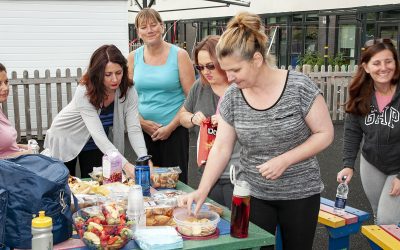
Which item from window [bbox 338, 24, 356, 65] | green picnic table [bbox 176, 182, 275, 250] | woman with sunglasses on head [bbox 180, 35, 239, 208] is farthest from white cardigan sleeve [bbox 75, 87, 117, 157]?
window [bbox 338, 24, 356, 65]

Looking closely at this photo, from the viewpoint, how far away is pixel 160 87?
14.0 ft

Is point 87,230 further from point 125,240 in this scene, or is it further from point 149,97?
point 149,97

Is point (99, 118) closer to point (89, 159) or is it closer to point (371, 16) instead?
point (89, 159)

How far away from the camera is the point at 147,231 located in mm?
2498

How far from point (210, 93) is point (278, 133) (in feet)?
3.36

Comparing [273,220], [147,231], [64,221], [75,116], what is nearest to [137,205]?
[147,231]

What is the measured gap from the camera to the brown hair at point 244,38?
252cm

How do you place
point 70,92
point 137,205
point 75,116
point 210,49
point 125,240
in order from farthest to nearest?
1. point 70,92
2. point 75,116
3. point 210,49
4. point 137,205
5. point 125,240

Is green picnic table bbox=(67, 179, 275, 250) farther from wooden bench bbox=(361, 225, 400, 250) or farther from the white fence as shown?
the white fence

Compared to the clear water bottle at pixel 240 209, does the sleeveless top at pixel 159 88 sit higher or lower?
higher

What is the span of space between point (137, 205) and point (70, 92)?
7.63 meters

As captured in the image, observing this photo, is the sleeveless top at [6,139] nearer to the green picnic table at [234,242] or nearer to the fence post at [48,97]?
the green picnic table at [234,242]

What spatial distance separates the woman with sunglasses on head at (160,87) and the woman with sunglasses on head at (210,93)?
1.90ft

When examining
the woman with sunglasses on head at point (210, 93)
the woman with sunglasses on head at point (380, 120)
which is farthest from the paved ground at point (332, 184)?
the woman with sunglasses on head at point (210, 93)
